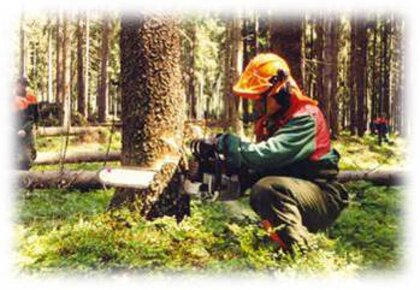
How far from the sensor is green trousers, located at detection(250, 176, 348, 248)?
3709 mm

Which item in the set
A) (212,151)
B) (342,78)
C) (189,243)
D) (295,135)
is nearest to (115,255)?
(189,243)

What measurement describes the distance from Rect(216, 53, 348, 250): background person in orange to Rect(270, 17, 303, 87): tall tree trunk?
3.72 meters

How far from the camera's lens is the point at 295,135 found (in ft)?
12.2

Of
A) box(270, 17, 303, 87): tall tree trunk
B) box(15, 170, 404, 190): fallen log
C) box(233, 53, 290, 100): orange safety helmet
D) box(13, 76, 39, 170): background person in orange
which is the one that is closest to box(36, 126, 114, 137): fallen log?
box(13, 76, 39, 170): background person in orange

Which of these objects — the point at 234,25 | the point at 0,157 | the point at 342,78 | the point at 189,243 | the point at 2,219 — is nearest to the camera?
the point at 189,243

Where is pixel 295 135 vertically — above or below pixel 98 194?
above

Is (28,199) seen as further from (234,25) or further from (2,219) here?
(234,25)

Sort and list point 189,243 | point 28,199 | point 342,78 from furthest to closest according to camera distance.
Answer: point 342,78
point 28,199
point 189,243

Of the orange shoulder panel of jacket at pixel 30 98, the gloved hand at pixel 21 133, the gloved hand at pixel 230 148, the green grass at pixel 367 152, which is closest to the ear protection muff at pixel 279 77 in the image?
the gloved hand at pixel 230 148

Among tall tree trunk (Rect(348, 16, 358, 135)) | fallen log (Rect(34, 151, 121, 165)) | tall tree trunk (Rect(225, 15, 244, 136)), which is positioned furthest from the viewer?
tall tree trunk (Rect(348, 16, 358, 135))

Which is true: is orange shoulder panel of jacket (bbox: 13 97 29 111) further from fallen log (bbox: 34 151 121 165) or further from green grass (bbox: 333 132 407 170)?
green grass (bbox: 333 132 407 170)

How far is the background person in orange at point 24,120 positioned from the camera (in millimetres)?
8844

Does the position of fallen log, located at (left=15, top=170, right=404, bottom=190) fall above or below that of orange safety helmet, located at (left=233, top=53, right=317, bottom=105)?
below

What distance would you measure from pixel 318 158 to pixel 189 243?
4.11 ft
